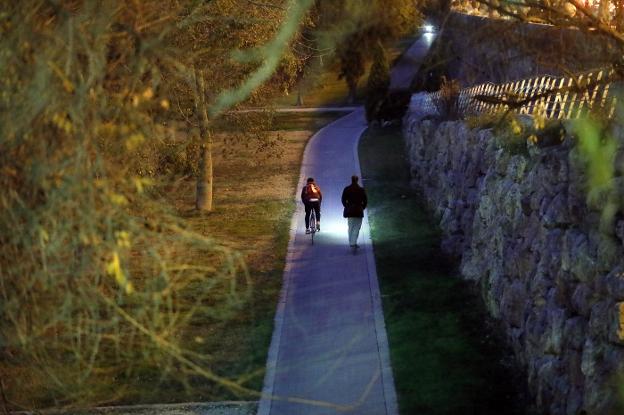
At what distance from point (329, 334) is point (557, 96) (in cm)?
414

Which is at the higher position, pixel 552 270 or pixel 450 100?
pixel 450 100

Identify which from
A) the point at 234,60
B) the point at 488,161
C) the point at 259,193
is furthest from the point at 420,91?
the point at 488,161

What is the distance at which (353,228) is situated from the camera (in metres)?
19.1

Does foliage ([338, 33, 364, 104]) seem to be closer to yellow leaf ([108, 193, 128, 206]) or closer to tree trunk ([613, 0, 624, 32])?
tree trunk ([613, 0, 624, 32])

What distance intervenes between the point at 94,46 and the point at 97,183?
0.86m

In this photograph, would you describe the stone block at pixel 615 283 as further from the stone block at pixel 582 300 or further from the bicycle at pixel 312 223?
the bicycle at pixel 312 223

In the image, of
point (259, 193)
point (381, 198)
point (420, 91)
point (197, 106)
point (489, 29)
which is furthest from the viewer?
point (420, 91)

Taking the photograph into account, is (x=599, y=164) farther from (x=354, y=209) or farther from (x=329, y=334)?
(x=354, y=209)

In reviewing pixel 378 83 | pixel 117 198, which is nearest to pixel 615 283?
pixel 117 198

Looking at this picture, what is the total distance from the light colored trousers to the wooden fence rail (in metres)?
2.91

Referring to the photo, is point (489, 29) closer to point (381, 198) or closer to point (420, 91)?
point (381, 198)

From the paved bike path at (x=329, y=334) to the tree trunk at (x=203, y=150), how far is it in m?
2.70

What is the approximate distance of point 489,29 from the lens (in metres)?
10.5

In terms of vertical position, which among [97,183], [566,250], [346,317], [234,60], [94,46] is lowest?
[346,317]
